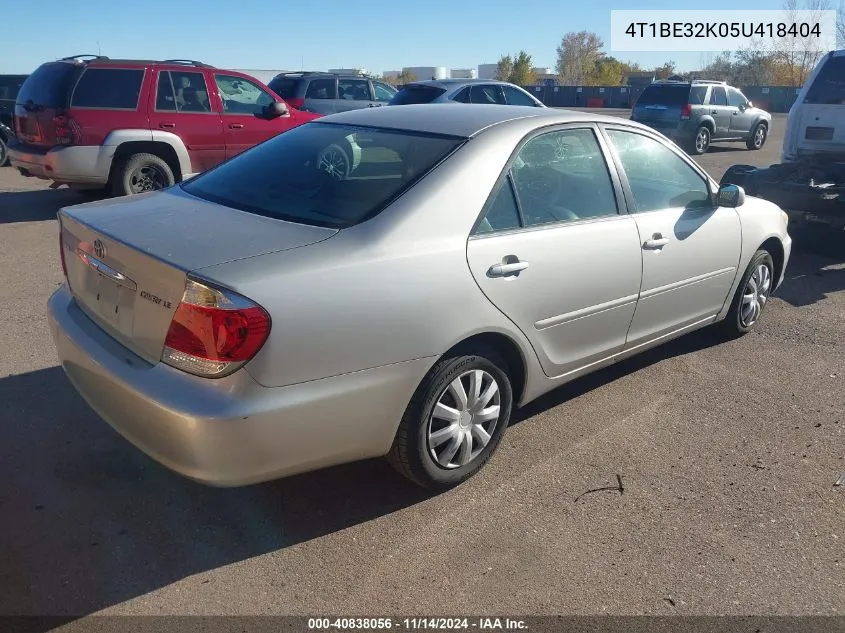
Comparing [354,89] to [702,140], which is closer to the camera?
[354,89]

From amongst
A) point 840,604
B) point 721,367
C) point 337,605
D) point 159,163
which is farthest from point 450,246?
point 159,163

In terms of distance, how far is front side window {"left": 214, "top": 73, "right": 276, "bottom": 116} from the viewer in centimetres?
968

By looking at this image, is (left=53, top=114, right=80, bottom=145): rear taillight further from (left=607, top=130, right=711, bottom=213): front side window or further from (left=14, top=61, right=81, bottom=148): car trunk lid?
(left=607, top=130, right=711, bottom=213): front side window

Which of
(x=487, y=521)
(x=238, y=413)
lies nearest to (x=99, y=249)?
(x=238, y=413)

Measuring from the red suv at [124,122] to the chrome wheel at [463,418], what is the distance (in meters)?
6.97

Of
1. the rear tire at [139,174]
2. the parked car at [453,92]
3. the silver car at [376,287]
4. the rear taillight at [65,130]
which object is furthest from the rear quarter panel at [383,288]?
the parked car at [453,92]

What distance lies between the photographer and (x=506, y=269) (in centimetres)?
316

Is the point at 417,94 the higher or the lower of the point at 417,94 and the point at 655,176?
the higher

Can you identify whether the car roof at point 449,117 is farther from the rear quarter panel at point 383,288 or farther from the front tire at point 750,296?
the front tire at point 750,296

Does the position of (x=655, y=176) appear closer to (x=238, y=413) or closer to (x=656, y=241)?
(x=656, y=241)

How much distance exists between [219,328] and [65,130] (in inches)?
285

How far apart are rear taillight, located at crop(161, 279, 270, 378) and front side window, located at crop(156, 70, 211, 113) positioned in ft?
24.4

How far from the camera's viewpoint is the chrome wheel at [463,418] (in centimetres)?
309

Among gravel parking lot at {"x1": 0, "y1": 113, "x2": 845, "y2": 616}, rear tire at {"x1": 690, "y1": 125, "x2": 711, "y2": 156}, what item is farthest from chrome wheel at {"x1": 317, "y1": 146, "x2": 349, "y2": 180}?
rear tire at {"x1": 690, "y1": 125, "x2": 711, "y2": 156}
